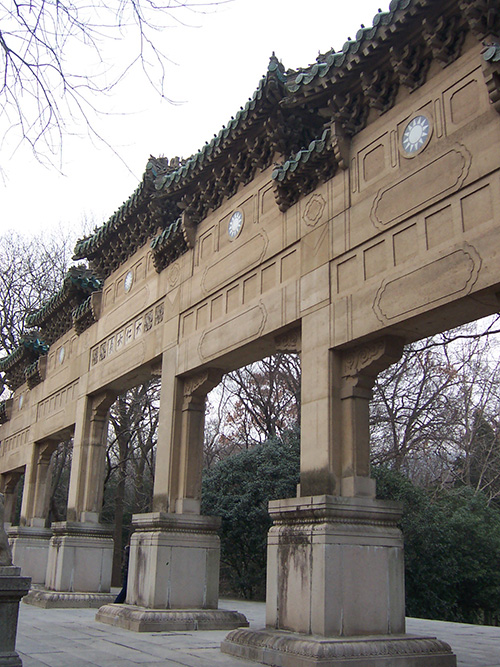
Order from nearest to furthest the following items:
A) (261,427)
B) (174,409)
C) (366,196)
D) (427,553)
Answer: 1. (366,196)
2. (174,409)
3. (427,553)
4. (261,427)

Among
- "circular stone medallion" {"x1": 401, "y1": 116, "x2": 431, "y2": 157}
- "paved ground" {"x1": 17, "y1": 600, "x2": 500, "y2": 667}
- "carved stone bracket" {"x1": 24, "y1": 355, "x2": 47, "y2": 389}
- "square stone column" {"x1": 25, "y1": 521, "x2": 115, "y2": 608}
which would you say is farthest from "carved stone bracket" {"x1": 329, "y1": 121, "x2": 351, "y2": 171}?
"carved stone bracket" {"x1": 24, "y1": 355, "x2": 47, "y2": 389}

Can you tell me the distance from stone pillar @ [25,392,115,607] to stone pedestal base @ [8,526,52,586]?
3.53 m

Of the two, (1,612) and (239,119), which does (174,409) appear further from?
(1,612)

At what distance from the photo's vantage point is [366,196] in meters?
7.99

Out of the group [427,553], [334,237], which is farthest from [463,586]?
[334,237]

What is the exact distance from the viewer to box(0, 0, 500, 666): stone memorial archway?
6.75 meters

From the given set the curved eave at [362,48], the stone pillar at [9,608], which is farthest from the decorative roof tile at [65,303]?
the stone pillar at [9,608]

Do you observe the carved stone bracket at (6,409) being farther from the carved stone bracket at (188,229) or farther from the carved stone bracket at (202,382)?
the carved stone bracket at (188,229)

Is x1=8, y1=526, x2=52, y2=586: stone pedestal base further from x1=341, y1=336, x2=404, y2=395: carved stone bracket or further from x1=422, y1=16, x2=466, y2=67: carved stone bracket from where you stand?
x1=422, y1=16, x2=466, y2=67: carved stone bracket

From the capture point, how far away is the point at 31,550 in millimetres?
18000

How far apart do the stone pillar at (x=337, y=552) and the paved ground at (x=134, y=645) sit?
23.5 inches

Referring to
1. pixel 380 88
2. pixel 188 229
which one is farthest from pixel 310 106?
pixel 188 229

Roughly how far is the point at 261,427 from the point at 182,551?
14.1 meters

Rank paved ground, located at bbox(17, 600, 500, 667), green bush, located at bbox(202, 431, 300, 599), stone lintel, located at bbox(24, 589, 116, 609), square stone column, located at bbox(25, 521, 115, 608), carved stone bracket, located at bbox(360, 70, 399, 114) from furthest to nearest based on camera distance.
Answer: green bush, located at bbox(202, 431, 300, 599) → square stone column, located at bbox(25, 521, 115, 608) → stone lintel, located at bbox(24, 589, 116, 609) → carved stone bracket, located at bbox(360, 70, 399, 114) → paved ground, located at bbox(17, 600, 500, 667)
